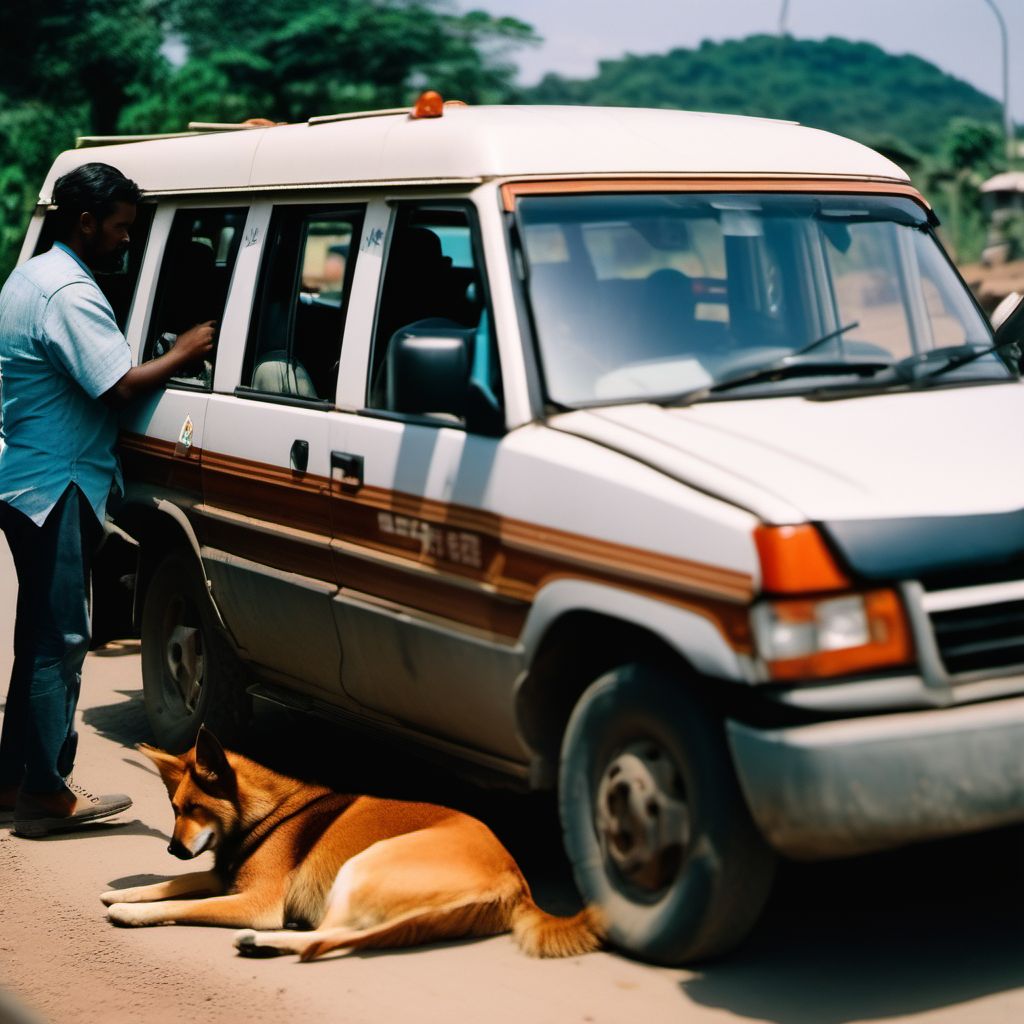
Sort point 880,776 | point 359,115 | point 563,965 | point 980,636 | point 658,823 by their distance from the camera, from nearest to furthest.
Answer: point 880,776, point 980,636, point 658,823, point 563,965, point 359,115

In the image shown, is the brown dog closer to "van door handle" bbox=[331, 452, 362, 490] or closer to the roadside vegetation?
"van door handle" bbox=[331, 452, 362, 490]

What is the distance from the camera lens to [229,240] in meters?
6.89

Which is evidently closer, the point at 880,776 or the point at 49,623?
the point at 880,776

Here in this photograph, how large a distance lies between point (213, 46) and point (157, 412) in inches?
2163

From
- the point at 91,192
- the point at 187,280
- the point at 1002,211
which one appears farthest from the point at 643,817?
the point at 1002,211

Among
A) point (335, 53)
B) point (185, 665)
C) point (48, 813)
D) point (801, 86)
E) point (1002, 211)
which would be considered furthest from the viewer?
point (801, 86)

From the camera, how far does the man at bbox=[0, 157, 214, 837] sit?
603cm

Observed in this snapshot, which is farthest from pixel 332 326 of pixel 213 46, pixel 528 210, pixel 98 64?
pixel 213 46

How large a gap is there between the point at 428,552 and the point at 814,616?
145cm

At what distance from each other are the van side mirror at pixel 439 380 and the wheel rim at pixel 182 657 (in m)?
2.15

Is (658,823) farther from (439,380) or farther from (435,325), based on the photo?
(435,325)

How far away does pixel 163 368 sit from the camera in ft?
20.4

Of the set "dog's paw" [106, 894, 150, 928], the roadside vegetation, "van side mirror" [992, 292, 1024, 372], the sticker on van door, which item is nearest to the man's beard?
the sticker on van door

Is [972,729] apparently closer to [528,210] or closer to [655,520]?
[655,520]
